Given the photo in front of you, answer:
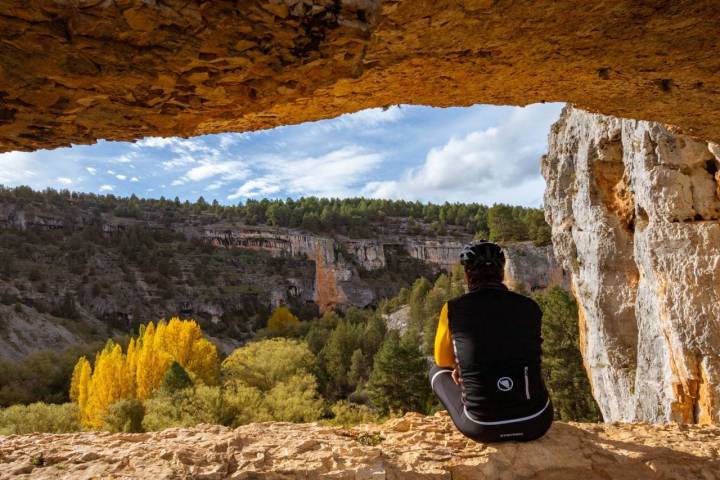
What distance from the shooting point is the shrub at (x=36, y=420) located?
20500 mm

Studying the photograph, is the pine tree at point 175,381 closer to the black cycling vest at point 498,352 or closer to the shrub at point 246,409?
the shrub at point 246,409

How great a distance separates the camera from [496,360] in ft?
10.3

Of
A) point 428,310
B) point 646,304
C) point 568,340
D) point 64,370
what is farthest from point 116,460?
point 428,310

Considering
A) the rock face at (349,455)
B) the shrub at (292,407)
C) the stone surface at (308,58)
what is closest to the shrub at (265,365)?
the shrub at (292,407)

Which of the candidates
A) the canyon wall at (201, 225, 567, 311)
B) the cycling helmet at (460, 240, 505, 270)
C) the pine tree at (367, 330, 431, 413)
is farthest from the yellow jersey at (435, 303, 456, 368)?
the canyon wall at (201, 225, 567, 311)

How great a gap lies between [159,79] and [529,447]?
12.2ft

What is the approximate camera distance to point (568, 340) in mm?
26188

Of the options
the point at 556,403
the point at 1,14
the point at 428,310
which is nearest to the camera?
the point at 1,14

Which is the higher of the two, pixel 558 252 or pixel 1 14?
pixel 1 14

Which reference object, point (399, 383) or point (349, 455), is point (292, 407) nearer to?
point (399, 383)

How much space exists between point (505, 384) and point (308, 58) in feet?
8.15

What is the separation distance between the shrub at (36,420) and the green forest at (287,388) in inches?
1.8

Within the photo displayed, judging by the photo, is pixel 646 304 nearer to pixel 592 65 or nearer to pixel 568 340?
pixel 592 65

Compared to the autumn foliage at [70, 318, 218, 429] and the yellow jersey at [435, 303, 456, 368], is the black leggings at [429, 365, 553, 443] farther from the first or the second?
the autumn foliage at [70, 318, 218, 429]
